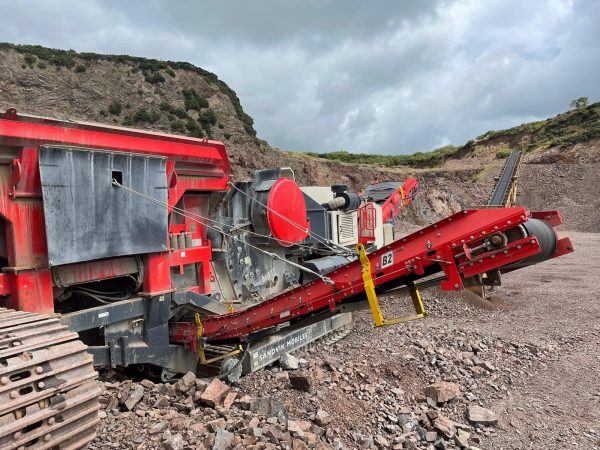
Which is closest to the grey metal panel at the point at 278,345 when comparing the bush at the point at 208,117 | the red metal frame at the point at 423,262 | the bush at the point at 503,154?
the red metal frame at the point at 423,262

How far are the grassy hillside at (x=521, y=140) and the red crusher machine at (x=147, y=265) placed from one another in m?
32.5

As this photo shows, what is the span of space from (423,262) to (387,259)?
13.7 inches

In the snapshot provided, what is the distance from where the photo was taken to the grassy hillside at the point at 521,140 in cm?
3290

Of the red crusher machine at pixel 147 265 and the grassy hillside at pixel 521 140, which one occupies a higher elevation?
the grassy hillside at pixel 521 140

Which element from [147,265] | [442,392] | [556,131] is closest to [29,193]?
[147,265]

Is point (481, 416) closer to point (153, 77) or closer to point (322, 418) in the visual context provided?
point (322, 418)

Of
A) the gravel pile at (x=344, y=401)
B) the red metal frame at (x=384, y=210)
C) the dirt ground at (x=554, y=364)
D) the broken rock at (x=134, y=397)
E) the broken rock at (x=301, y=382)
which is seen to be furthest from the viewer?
the red metal frame at (x=384, y=210)

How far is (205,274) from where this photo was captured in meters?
5.68

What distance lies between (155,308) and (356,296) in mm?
2127

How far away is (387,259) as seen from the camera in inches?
161

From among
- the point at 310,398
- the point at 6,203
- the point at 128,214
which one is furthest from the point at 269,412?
the point at 6,203

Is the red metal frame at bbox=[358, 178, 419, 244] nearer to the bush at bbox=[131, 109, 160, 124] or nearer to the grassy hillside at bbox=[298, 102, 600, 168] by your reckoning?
the bush at bbox=[131, 109, 160, 124]

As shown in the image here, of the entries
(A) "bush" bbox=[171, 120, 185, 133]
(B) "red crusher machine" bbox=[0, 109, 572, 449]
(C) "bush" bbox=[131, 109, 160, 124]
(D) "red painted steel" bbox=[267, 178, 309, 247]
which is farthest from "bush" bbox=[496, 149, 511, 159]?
(B) "red crusher machine" bbox=[0, 109, 572, 449]

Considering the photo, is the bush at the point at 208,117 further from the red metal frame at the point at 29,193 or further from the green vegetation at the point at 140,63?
the red metal frame at the point at 29,193
